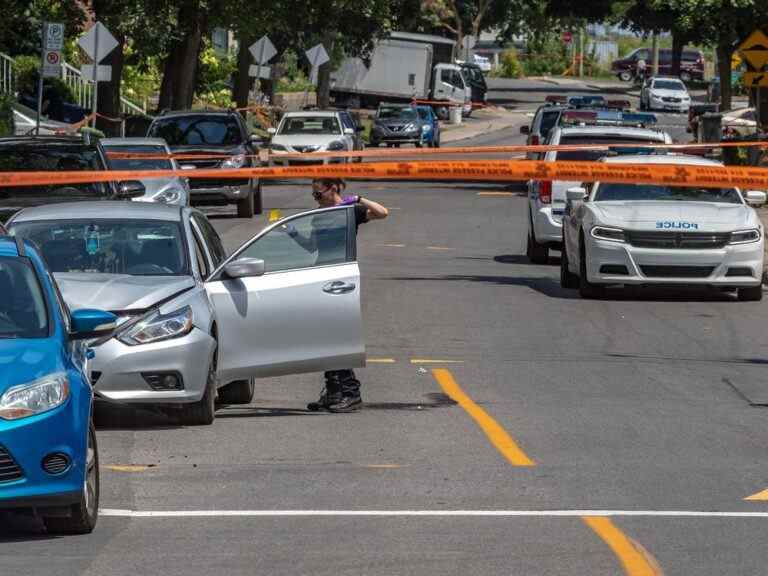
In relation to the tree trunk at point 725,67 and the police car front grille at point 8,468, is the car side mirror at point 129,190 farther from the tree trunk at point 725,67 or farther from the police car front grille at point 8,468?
the tree trunk at point 725,67

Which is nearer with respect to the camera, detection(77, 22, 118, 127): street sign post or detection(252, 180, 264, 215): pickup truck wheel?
detection(252, 180, 264, 215): pickup truck wheel

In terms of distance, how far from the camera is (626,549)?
780 centimetres

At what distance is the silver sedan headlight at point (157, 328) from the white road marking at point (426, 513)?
2429mm

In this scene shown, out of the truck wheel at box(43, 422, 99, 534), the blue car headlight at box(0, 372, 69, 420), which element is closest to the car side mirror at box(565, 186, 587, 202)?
the truck wheel at box(43, 422, 99, 534)

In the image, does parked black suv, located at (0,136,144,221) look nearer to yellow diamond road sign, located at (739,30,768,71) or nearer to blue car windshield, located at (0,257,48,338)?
blue car windshield, located at (0,257,48,338)

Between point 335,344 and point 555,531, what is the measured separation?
3.80 meters

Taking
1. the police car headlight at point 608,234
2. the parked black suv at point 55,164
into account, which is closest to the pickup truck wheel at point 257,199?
the parked black suv at point 55,164

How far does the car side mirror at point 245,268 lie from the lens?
453 inches

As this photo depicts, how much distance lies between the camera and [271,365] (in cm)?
1180

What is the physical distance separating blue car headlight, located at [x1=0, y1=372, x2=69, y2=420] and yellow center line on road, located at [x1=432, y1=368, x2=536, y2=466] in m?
3.13

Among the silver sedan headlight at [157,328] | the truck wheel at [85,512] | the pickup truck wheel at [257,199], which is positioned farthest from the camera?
the pickup truck wheel at [257,199]

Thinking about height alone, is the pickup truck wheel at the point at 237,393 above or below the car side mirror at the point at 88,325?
below

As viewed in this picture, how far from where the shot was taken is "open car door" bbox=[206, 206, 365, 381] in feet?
38.4

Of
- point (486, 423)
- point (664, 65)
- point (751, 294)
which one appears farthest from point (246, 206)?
point (664, 65)
